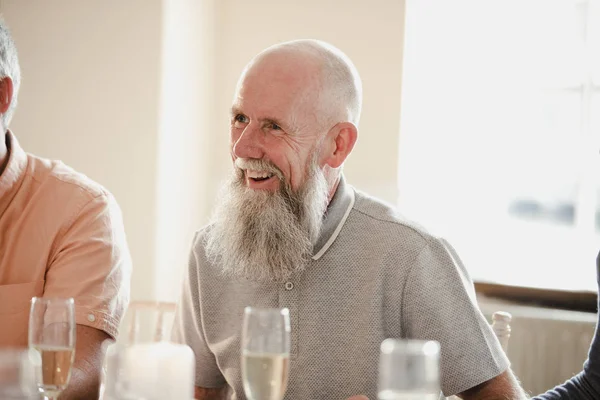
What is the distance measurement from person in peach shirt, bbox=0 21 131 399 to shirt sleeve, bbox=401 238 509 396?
2.20ft

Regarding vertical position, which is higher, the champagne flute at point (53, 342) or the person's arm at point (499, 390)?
the champagne flute at point (53, 342)

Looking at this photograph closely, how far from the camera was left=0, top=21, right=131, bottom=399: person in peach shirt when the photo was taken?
→ 188 centimetres

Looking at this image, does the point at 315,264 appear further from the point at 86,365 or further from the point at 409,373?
the point at 409,373

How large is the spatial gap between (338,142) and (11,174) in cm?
78

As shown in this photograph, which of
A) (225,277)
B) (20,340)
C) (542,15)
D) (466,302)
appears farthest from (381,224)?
(542,15)

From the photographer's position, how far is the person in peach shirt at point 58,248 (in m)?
1.88

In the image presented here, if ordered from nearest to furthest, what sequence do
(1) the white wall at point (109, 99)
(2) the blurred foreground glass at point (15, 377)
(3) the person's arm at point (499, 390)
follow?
(2) the blurred foreground glass at point (15, 377), (3) the person's arm at point (499, 390), (1) the white wall at point (109, 99)

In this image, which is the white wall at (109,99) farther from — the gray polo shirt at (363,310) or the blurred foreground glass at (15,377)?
the blurred foreground glass at (15,377)

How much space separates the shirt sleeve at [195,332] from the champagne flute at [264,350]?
751 mm

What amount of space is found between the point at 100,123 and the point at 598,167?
2.46 metres

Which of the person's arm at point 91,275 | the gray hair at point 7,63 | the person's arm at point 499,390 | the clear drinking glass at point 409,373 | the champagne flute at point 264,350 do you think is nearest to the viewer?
the clear drinking glass at point 409,373

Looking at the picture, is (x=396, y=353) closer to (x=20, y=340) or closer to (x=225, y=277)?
(x=225, y=277)

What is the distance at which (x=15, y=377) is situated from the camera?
0.86 m

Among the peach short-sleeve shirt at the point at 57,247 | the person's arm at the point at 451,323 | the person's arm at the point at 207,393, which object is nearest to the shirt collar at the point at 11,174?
the peach short-sleeve shirt at the point at 57,247
